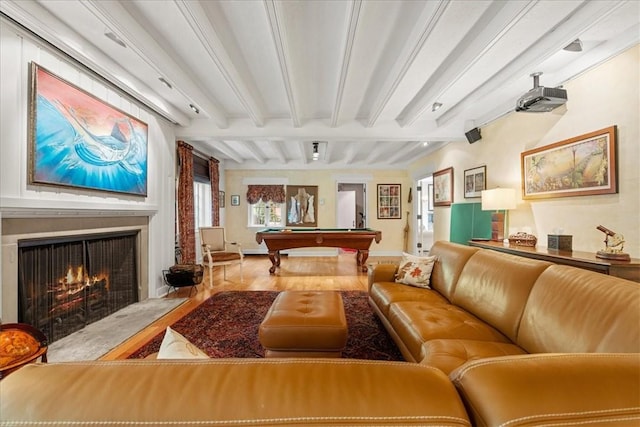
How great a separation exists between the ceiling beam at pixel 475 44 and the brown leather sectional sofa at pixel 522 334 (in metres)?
1.67

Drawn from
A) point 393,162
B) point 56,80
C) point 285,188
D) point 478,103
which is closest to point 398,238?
point 393,162

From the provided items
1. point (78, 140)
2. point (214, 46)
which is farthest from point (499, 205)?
point (78, 140)

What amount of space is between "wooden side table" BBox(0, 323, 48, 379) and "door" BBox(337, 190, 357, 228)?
8.90 m

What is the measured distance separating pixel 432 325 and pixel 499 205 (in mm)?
2317

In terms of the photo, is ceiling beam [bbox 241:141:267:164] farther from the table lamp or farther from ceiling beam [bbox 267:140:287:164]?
the table lamp

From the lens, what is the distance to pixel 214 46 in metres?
2.24

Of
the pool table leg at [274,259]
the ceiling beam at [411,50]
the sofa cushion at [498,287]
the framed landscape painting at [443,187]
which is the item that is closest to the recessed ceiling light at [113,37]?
the ceiling beam at [411,50]

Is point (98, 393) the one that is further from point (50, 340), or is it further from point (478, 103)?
point (478, 103)

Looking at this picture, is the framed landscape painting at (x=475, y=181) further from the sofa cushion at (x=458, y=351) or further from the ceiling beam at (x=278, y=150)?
the ceiling beam at (x=278, y=150)

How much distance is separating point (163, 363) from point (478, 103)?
14.0 feet

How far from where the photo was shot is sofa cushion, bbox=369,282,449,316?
235cm

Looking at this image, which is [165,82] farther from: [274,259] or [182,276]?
[274,259]

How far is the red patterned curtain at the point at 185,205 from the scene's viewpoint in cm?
453

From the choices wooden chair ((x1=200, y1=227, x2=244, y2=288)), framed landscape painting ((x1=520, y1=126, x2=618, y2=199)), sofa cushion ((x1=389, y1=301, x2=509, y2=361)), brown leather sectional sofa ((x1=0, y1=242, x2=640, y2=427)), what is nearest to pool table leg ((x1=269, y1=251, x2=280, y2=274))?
wooden chair ((x1=200, y1=227, x2=244, y2=288))
